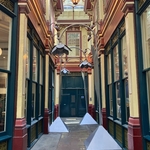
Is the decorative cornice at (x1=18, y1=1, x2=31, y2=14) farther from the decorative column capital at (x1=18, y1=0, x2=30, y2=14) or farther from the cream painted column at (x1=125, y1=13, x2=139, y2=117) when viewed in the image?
the cream painted column at (x1=125, y1=13, x2=139, y2=117)

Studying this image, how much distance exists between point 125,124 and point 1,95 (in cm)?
340

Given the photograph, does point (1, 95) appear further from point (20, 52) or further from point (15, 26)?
point (15, 26)

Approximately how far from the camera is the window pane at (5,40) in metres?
4.24

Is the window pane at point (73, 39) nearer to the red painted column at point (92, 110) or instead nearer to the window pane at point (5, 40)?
the red painted column at point (92, 110)

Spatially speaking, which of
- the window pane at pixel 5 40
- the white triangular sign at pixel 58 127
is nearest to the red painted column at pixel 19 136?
the window pane at pixel 5 40

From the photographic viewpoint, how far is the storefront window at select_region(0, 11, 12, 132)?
13.8 feet

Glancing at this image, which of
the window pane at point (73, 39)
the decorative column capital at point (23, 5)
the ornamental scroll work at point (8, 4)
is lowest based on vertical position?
the ornamental scroll work at point (8, 4)

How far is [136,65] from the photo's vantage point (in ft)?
14.1

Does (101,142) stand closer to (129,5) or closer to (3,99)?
(3,99)

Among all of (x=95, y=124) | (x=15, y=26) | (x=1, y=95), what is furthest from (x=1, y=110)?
(x=95, y=124)

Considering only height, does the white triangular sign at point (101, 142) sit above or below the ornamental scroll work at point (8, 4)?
below

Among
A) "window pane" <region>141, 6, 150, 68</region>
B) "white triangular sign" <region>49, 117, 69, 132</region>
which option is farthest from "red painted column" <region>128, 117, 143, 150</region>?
"white triangular sign" <region>49, 117, 69, 132</region>

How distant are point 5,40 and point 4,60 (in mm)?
467

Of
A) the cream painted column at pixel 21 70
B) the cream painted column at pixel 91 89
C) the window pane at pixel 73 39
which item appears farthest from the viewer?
the window pane at pixel 73 39
